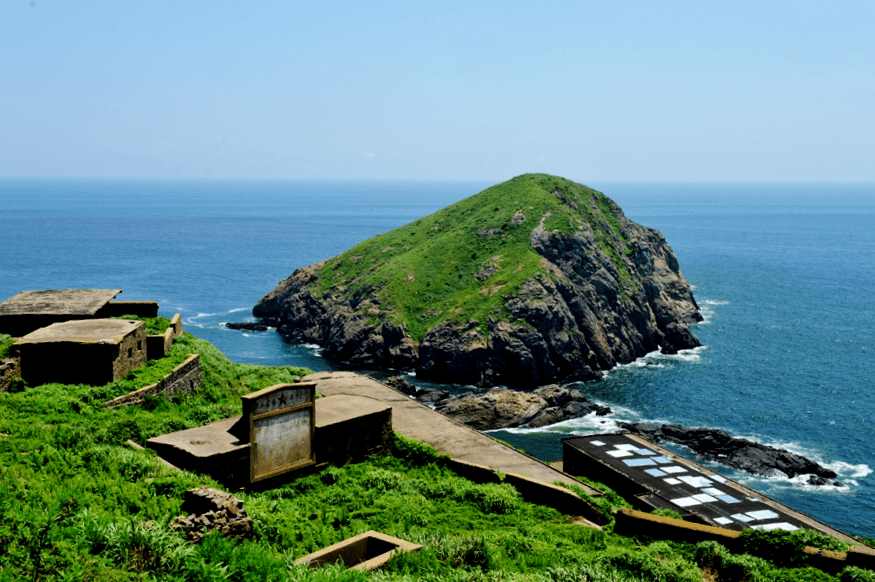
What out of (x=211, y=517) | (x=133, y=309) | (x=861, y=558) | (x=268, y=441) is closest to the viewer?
(x=211, y=517)

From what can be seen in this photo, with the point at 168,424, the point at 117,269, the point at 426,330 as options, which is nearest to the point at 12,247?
the point at 117,269

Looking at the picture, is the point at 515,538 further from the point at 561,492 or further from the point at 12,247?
the point at 12,247

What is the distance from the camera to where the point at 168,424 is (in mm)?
25781

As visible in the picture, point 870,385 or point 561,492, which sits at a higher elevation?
point 561,492

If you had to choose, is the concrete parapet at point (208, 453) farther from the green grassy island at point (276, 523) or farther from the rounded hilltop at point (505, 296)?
the rounded hilltop at point (505, 296)

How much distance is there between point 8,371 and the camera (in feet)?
92.4

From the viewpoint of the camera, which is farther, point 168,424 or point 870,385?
point 870,385

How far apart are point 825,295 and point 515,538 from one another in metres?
137

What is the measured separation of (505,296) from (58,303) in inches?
2477

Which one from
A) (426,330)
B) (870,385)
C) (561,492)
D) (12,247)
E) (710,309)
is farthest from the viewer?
(12,247)

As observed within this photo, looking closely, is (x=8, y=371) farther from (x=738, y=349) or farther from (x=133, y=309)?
(x=738, y=349)

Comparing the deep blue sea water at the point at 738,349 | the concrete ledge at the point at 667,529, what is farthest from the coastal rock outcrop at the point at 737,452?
the concrete ledge at the point at 667,529

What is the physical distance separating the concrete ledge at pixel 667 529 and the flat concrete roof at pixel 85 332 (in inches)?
843

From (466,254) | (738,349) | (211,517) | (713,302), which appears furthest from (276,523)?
(713,302)
